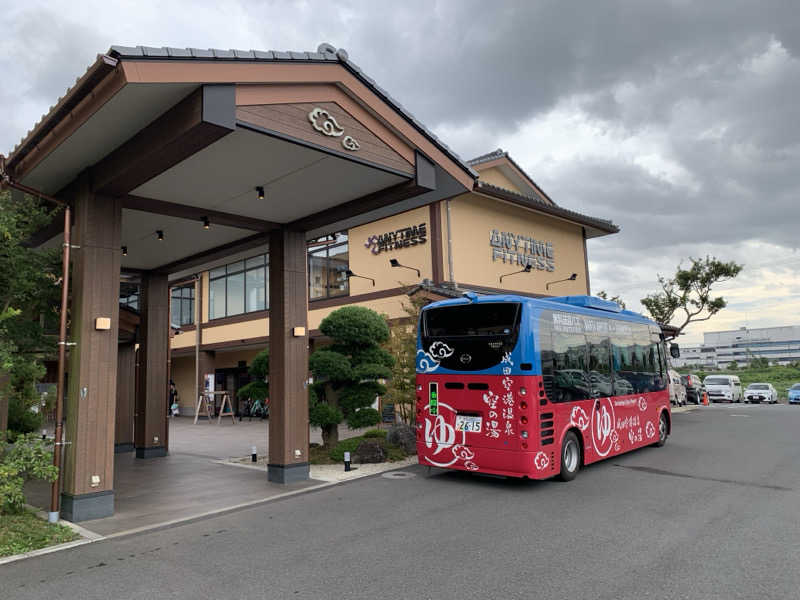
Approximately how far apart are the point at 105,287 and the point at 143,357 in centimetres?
627

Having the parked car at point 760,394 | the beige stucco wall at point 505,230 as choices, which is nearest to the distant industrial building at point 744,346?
the parked car at point 760,394

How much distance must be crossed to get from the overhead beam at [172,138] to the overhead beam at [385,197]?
308 cm

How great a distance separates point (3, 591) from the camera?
4.85 m

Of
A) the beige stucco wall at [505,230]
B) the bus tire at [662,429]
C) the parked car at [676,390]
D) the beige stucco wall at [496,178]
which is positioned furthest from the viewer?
the parked car at [676,390]

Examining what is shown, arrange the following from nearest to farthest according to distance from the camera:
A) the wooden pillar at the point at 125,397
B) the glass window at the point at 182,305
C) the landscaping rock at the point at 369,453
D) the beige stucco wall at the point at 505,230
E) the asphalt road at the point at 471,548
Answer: the asphalt road at the point at 471,548
the landscaping rock at the point at 369,453
the wooden pillar at the point at 125,397
the beige stucco wall at the point at 505,230
the glass window at the point at 182,305

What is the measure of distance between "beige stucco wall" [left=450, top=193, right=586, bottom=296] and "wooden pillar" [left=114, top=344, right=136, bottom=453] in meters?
10.4

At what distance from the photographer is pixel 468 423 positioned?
912cm

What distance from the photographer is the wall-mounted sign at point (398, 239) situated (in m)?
19.4

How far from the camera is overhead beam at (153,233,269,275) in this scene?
35.5 ft

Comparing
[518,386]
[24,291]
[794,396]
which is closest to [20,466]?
[24,291]

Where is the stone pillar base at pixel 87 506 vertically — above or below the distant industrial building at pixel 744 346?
below

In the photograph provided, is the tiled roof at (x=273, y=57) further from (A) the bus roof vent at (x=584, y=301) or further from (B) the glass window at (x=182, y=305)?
(B) the glass window at (x=182, y=305)

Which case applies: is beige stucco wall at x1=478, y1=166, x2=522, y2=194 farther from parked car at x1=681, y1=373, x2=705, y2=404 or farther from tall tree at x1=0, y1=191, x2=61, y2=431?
tall tree at x1=0, y1=191, x2=61, y2=431

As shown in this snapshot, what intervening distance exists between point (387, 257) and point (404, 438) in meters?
9.40
